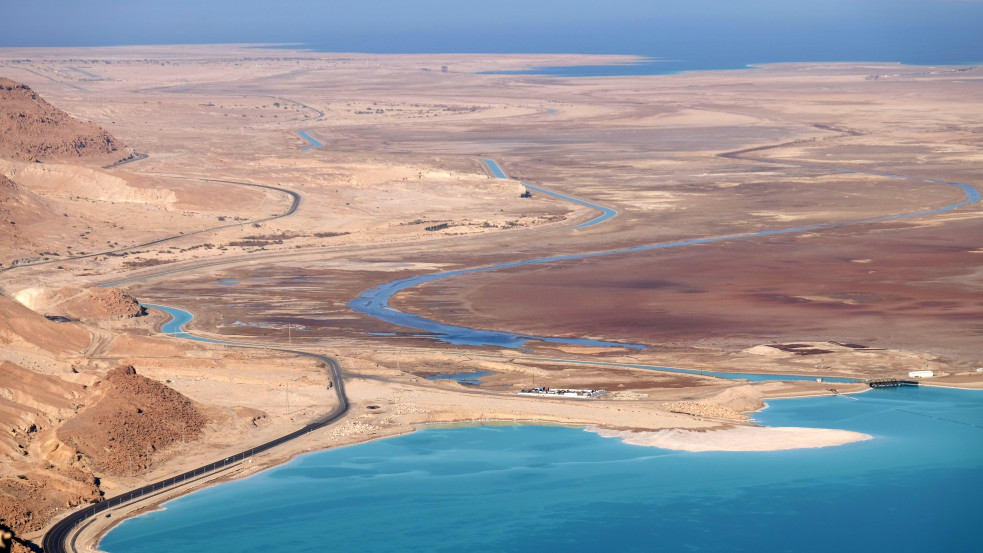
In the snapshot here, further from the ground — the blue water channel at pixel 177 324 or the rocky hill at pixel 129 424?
the rocky hill at pixel 129 424

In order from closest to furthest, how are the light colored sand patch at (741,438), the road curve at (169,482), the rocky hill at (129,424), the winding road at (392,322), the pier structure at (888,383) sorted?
the road curve at (169,482), the winding road at (392,322), the rocky hill at (129,424), the light colored sand patch at (741,438), the pier structure at (888,383)

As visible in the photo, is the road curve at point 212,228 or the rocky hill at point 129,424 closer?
the rocky hill at point 129,424

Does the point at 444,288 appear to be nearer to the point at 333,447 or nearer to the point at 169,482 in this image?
the point at 333,447

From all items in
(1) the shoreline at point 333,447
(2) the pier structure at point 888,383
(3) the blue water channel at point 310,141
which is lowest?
(1) the shoreline at point 333,447

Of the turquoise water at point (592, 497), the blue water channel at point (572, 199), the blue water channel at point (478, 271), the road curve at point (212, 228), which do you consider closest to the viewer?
the turquoise water at point (592, 497)

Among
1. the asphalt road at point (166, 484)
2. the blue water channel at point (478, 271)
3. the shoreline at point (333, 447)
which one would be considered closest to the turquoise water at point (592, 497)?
the shoreline at point (333, 447)

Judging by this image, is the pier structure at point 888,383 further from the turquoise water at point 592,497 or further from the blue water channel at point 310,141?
the blue water channel at point 310,141

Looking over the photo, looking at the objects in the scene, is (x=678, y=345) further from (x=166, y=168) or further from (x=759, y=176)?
(x=166, y=168)
